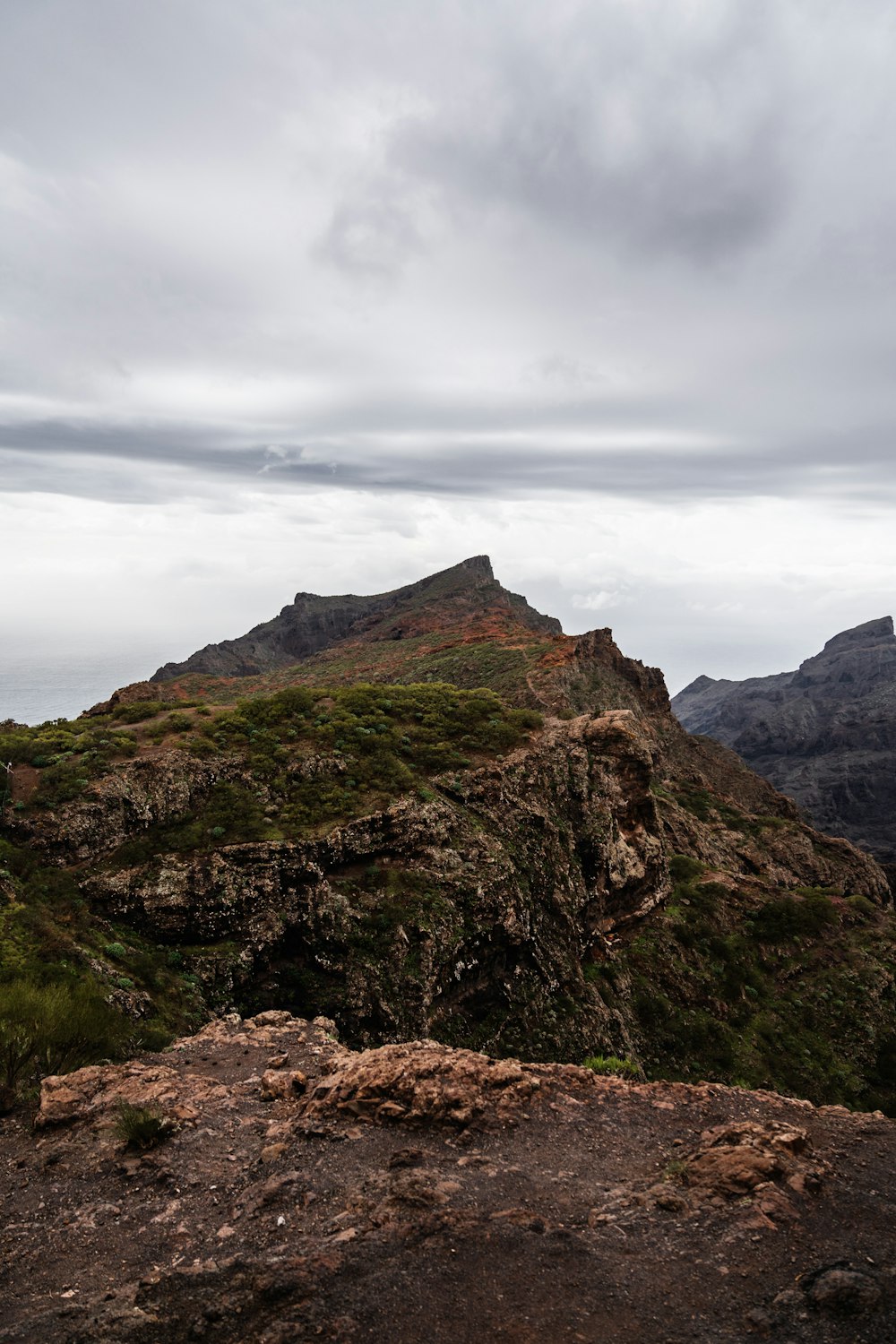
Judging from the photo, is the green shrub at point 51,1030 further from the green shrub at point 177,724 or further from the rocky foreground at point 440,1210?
the green shrub at point 177,724

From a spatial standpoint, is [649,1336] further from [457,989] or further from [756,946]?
[756,946]

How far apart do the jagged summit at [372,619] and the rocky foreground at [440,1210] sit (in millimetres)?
86441

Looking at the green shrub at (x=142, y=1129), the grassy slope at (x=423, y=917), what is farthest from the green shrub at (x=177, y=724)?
the green shrub at (x=142, y=1129)

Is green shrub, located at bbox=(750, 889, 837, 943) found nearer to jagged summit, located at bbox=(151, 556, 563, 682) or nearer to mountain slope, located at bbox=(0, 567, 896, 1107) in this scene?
mountain slope, located at bbox=(0, 567, 896, 1107)

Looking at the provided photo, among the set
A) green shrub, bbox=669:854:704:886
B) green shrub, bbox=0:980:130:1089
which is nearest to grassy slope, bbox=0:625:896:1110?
green shrub, bbox=669:854:704:886

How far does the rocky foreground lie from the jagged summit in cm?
8644

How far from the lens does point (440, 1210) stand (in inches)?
383

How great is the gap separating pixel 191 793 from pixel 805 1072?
106 feet

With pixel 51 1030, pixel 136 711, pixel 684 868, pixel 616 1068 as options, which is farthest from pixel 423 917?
pixel 684 868

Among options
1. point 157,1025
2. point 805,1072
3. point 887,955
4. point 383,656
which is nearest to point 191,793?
point 157,1025

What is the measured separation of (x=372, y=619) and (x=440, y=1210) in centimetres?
13306

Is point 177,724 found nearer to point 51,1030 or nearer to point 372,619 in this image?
point 51,1030

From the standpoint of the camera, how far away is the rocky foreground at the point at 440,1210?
7730mm

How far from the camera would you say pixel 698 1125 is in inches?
487
